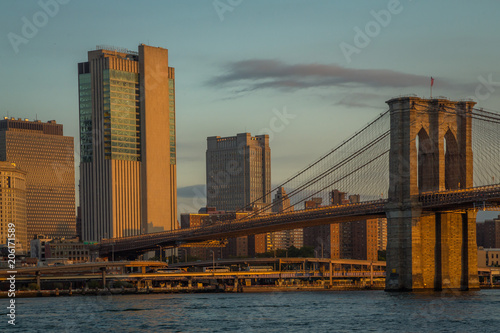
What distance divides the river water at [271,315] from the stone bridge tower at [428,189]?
388 centimetres

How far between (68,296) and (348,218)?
3295 cm

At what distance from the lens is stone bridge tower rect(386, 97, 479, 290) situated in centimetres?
9712

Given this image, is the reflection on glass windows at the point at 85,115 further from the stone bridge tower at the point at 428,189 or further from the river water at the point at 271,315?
the stone bridge tower at the point at 428,189

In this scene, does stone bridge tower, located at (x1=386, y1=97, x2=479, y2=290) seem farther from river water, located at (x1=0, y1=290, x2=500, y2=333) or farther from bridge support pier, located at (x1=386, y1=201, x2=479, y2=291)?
river water, located at (x1=0, y1=290, x2=500, y2=333)

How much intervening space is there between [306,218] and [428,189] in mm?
15830

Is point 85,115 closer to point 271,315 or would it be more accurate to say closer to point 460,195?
point 460,195

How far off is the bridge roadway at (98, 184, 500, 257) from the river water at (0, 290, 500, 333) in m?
8.93

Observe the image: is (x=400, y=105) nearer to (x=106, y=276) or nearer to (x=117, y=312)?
(x=117, y=312)

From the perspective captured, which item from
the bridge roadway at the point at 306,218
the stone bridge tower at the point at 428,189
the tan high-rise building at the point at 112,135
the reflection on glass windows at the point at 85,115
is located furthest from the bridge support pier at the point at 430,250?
the reflection on glass windows at the point at 85,115

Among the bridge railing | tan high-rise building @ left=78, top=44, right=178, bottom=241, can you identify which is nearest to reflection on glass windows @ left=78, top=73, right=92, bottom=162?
tan high-rise building @ left=78, top=44, right=178, bottom=241

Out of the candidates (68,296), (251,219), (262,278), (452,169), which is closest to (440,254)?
(452,169)

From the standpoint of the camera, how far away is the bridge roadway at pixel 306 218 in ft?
297

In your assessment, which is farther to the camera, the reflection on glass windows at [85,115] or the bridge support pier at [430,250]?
the reflection on glass windows at [85,115]

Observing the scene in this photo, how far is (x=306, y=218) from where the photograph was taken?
109438 millimetres
